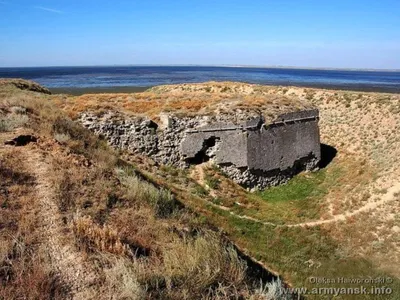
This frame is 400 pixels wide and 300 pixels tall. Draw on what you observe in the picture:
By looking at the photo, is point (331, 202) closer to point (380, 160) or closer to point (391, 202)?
point (391, 202)

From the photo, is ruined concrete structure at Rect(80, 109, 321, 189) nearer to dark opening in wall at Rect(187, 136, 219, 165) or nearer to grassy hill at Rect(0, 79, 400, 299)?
dark opening in wall at Rect(187, 136, 219, 165)

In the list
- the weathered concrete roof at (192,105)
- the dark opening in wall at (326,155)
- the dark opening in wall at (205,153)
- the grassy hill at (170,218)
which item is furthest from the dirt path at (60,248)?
the dark opening in wall at (326,155)

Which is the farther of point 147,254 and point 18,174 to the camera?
point 18,174

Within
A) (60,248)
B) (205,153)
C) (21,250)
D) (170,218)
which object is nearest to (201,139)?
(205,153)

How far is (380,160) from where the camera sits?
64.8 ft

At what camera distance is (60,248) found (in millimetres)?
5039

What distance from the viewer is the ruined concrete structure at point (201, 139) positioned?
1695 cm

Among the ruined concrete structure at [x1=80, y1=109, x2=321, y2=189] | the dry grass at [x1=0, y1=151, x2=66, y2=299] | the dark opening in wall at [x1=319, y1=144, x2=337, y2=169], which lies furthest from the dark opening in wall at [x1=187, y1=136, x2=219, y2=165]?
the dry grass at [x1=0, y1=151, x2=66, y2=299]

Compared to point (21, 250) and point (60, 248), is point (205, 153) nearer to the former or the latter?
point (60, 248)

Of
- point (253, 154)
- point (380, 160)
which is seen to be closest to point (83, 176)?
point (253, 154)

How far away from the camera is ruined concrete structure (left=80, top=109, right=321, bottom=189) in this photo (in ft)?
55.6

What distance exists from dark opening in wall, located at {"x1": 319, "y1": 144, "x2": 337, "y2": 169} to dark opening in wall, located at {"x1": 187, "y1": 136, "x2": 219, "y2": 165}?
8083 millimetres

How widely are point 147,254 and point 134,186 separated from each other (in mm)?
2715

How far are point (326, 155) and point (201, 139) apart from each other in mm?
10223
